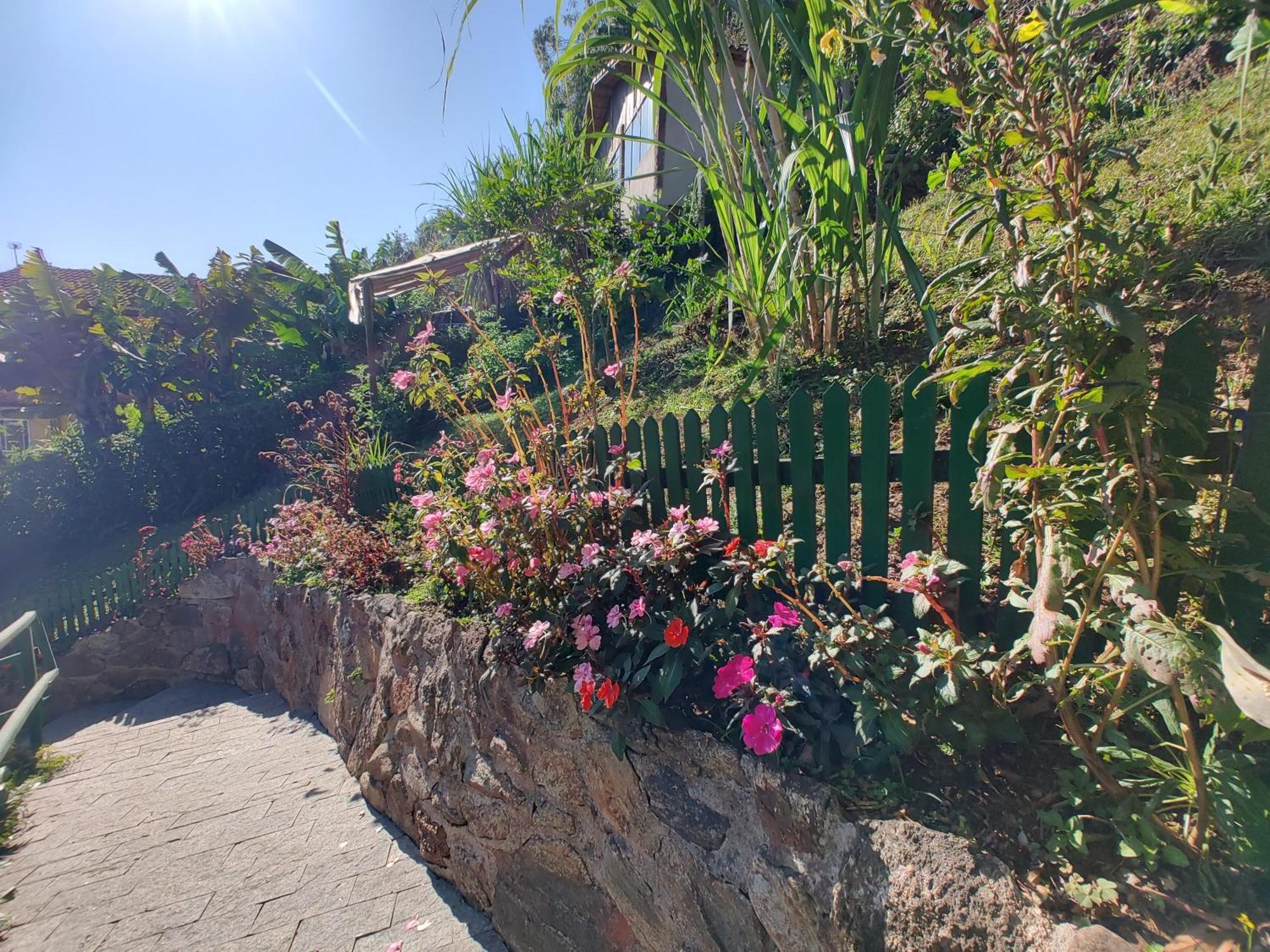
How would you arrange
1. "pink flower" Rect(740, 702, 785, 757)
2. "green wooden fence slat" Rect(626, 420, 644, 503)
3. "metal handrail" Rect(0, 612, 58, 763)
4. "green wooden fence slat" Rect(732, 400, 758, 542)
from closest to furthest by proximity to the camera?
"pink flower" Rect(740, 702, 785, 757) → "green wooden fence slat" Rect(732, 400, 758, 542) → "green wooden fence slat" Rect(626, 420, 644, 503) → "metal handrail" Rect(0, 612, 58, 763)

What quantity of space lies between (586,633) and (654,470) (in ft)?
3.16

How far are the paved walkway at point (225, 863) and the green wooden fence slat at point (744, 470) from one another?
2.28 meters

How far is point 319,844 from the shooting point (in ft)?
11.9

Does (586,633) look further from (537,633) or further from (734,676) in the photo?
(734,676)

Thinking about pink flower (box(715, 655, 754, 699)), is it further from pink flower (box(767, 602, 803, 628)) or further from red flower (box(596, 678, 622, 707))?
red flower (box(596, 678, 622, 707))

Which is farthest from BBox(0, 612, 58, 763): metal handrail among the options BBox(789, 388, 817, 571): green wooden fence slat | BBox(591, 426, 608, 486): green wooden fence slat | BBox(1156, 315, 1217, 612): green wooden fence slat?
BBox(1156, 315, 1217, 612): green wooden fence slat

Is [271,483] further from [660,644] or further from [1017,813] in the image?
[1017,813]

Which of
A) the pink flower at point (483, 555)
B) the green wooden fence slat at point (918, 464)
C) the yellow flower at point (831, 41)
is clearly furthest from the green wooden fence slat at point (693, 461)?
Answer: the yellow flower at point (831, 41)

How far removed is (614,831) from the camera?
2.37 meters

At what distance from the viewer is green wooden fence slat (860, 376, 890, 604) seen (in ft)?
7.02

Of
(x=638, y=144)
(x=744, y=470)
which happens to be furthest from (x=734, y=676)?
(x=638, y=144)

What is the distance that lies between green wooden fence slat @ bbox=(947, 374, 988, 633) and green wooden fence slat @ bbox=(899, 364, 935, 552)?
7cm

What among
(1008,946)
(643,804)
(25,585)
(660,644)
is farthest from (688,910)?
(25,585)

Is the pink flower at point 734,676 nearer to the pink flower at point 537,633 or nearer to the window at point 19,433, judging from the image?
the pink flower at point 537,633
